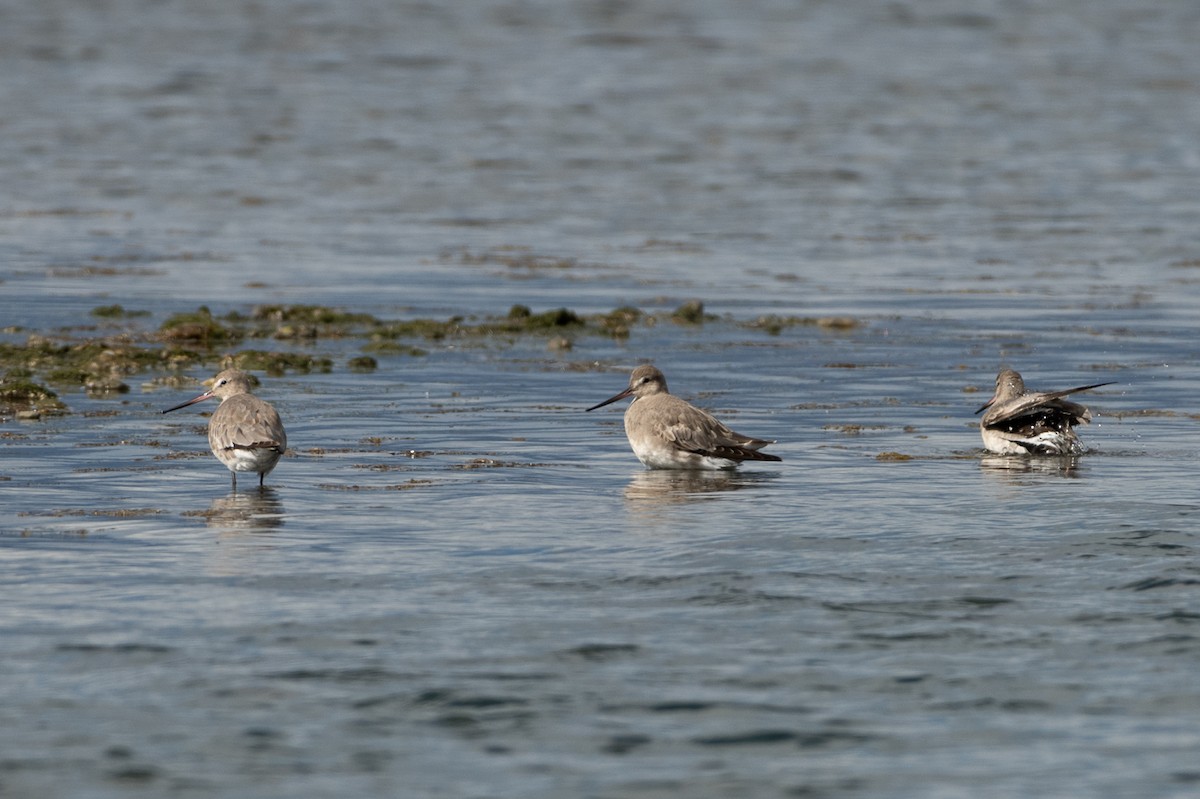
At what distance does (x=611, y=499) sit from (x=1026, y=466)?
357cm

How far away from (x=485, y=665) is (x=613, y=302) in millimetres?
16265

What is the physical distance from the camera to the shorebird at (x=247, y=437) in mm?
13617

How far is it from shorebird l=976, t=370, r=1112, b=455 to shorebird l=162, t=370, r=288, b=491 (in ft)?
18.5

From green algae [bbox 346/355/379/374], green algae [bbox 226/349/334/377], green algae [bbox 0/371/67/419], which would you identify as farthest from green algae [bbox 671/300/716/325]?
green algae [bbox 0/371/67/419]

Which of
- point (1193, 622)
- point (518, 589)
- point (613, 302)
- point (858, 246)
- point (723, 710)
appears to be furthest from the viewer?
point (858, 246)

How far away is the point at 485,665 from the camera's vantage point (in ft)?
30.7

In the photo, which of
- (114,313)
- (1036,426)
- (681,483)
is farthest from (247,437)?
(114,313)

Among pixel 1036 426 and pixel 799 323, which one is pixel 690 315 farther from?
pixel 1036 426

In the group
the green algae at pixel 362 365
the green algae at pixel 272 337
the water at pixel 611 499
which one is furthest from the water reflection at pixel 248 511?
the green algae at pixel 362 365

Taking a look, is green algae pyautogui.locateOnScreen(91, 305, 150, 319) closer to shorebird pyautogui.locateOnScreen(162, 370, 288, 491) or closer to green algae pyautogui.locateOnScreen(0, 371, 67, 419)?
green algae pyautogui.locateOnScreen(0, 371, 67, 419)

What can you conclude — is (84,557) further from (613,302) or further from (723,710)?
(613,302)

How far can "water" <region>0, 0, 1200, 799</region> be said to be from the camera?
8.42 metres

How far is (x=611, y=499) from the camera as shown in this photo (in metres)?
→ 13.7

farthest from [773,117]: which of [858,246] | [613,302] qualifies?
[613,302]
